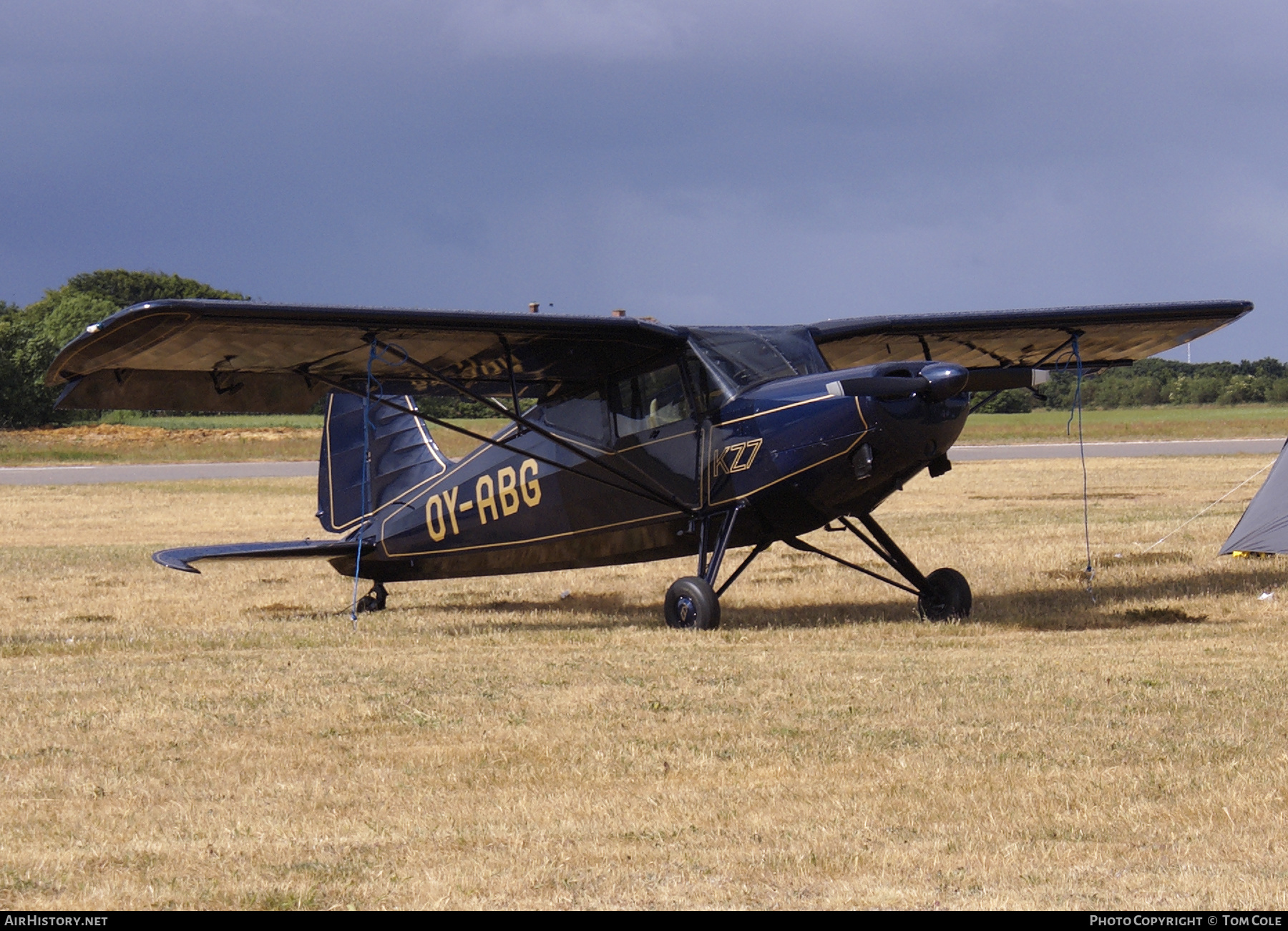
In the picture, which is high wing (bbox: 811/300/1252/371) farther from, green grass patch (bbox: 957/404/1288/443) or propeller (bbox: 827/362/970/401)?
green grass patch (bbox: 957/404/1288/443)

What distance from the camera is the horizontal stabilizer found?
42.3 feet

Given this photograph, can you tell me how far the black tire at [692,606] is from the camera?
11.3 meters

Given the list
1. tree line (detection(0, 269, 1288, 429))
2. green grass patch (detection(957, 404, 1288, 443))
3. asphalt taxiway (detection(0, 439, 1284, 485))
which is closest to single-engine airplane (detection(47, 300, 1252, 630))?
asphalt taxiway (detection(0, 439, 1284, 485))

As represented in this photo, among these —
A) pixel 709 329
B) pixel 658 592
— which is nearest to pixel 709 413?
pixel 709 329

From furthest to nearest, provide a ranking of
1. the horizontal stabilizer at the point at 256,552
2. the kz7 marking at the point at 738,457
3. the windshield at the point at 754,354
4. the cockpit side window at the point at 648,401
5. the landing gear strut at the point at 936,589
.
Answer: the horizontal stabilizer at the point at 256,552 → the landing gear strut at the point at 936,589 → the cockpit side window at the point at 648,401 → the windshield at the point at 754,354 → the kz7 marking at the point at 738,457

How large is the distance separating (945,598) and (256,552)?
271 inches

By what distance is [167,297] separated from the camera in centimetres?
5275

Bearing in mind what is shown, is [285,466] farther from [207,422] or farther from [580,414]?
[207,422]

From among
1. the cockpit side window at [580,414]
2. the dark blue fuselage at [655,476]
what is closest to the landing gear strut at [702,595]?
the dark blue fuselage at [655,476]

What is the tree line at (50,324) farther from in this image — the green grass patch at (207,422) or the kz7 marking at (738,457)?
the kz7 marking at (738,457)

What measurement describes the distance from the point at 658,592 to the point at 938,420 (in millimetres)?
5298

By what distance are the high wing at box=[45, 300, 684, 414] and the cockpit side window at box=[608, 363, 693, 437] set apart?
17 centimetres

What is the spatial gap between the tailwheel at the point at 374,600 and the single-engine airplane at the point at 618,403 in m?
0.05

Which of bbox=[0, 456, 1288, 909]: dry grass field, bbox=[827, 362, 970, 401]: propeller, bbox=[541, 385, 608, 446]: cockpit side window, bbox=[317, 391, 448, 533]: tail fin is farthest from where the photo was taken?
bbox=[317, 391, 448, 533]: tail fin
